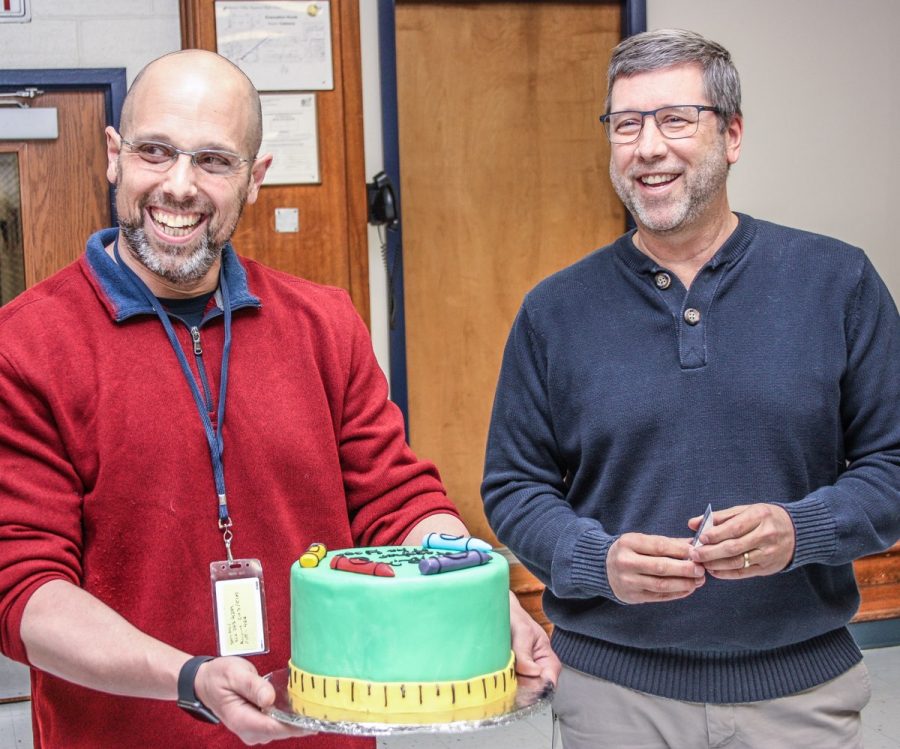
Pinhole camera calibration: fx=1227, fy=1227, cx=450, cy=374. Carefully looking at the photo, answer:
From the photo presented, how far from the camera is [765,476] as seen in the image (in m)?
1.76

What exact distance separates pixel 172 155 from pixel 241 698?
663mm

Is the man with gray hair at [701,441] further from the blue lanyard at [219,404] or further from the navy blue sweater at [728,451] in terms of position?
the blue lanyard at [219,404]

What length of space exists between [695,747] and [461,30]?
10.4 ft

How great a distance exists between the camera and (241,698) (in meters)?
1.30

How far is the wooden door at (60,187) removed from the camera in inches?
160

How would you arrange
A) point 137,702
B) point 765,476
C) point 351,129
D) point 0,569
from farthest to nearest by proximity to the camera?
point 351,129
point 765,476
point 137,702
point 0,569

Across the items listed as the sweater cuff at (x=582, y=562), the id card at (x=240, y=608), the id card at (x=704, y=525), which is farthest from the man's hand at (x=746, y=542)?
the id card at (x=240, y=608)

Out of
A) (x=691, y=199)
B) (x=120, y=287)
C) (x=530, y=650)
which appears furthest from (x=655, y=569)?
(x=120, y=287)

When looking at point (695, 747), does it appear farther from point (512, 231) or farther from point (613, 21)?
point (613, 21)

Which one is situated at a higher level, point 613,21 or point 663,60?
point 613,21

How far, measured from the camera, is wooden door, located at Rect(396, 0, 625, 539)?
14.5ft

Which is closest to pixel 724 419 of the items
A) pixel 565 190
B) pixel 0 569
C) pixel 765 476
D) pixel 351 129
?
pixel 765 476

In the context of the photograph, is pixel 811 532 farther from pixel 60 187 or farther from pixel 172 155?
pixel 60 187

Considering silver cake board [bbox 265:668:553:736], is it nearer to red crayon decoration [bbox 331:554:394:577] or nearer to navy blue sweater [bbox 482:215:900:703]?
red crayon decoration [bbox 331:554:394:577]
